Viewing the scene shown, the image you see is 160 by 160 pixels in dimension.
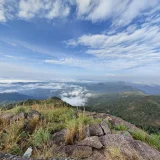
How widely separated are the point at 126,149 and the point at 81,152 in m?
1.24

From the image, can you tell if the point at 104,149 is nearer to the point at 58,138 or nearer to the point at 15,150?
the point at 58,138

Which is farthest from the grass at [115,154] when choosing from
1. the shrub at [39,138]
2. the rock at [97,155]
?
the shrub at [39,138]

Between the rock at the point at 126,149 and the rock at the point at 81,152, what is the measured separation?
0.50 metres

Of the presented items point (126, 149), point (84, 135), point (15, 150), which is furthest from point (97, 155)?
point (15, 150)

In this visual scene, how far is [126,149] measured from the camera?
13.3 ft

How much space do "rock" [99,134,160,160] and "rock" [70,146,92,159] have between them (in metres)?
0.50

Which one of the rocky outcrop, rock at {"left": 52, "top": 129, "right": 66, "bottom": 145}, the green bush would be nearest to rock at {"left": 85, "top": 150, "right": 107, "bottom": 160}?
the rocky outcrop

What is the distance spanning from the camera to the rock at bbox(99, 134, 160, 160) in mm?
3822

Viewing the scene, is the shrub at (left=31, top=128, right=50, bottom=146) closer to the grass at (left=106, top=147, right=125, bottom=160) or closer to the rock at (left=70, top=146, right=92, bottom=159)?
the rock at (left=70, top=146, right=92, bottom=159)

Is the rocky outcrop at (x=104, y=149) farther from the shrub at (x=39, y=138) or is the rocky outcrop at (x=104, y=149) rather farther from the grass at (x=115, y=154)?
the shrub at (x=39, y=138)

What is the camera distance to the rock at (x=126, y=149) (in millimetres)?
3822

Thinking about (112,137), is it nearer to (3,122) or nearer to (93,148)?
(93,148)

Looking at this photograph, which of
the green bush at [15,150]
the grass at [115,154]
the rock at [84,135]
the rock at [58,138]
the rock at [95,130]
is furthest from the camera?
the rock at [95,130]

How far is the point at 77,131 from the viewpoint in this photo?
5277 millimetres
